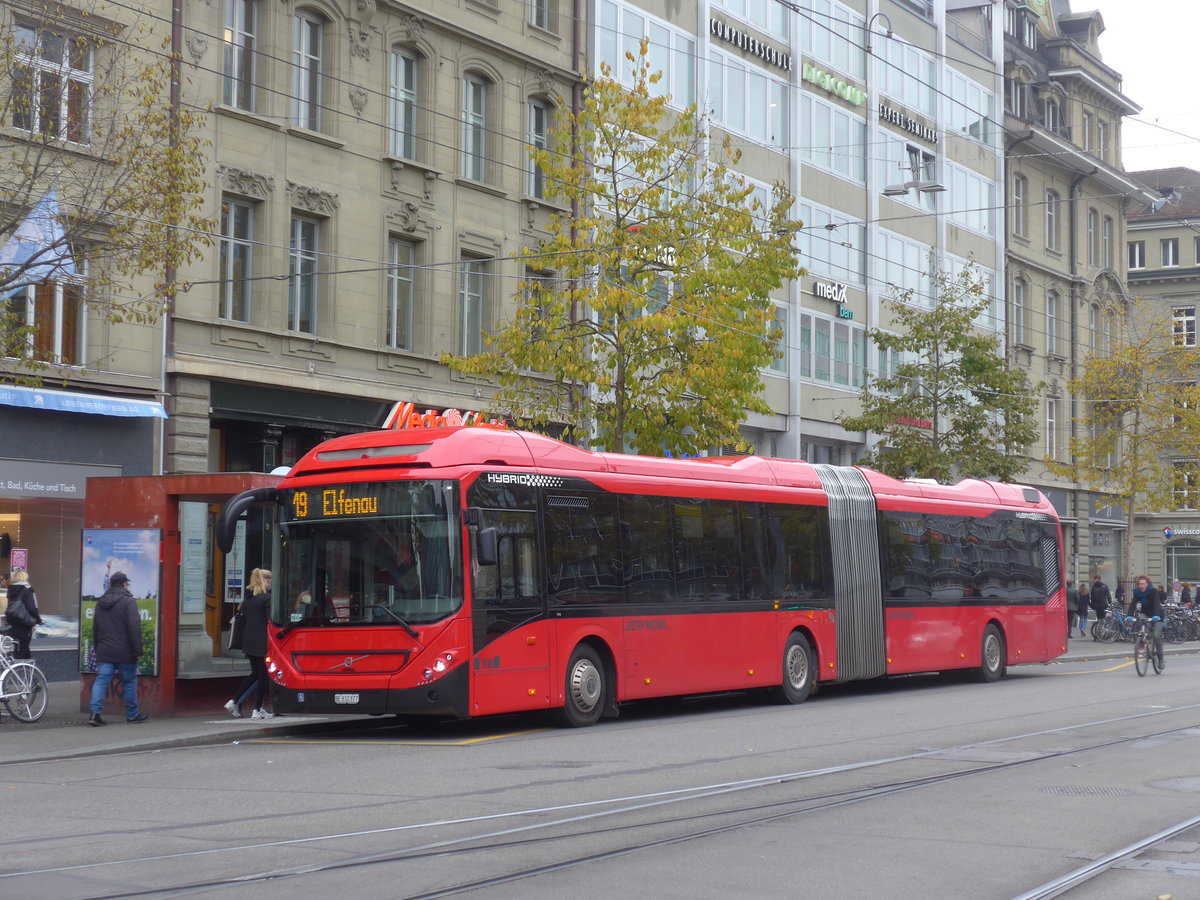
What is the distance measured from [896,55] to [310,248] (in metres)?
25.0

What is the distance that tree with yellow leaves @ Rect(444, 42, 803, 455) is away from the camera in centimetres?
2484

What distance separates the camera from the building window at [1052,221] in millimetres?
55500

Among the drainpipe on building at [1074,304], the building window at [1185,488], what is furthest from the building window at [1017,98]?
the building window at [1185,488]

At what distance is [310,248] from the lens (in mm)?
27109

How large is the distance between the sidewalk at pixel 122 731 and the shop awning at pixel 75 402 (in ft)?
13.6

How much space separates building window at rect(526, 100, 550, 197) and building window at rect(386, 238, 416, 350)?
3652 mm

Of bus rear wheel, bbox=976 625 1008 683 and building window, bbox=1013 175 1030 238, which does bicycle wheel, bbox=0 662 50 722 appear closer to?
bus rear wheel, bbox=976 625 1008 683

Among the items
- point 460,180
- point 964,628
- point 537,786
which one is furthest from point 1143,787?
point 460,180

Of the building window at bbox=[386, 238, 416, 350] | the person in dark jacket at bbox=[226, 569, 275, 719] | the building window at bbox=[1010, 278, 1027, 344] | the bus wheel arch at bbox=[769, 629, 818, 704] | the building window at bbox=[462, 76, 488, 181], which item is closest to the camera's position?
the person in dark jacket at bbox=[226, 569, 275, 719]

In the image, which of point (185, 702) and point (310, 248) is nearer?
point (185, 702)

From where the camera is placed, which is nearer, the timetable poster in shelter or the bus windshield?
the bus windshield

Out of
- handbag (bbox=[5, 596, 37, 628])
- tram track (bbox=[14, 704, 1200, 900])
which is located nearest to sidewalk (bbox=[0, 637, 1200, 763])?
handbag (bbox=[5, 596, 37, 628])

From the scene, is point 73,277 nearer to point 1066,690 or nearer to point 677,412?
point 677,412

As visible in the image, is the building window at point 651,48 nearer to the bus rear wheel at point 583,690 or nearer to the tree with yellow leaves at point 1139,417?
the tree with yellow leaves at point 1139,417
